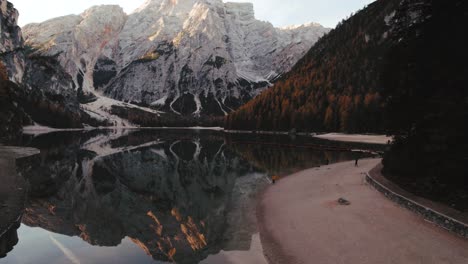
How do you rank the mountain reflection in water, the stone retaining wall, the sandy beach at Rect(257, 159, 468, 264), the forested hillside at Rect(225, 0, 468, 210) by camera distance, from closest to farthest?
the sandy beach at Rect(257, 159, 468, 264) → the stone retaining wall → the mountain reflection in water → the forested hillside at Rect(225, 0, 468, 210)

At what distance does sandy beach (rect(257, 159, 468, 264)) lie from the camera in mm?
17500

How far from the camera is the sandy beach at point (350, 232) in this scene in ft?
57.4

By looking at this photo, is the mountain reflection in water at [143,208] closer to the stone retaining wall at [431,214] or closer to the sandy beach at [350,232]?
the sandy beach at [350,232]

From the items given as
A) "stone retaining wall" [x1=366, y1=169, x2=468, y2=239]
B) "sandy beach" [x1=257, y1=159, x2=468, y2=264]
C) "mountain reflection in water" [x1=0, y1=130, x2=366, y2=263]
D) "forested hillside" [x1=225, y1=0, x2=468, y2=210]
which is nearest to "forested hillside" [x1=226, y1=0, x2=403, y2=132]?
"mountain reflection in water" [x1=0, y1=130, x2=366, y2=263]

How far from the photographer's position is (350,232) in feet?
69.2

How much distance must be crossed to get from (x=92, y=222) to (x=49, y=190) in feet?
45.3

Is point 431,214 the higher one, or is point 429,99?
point 429,99

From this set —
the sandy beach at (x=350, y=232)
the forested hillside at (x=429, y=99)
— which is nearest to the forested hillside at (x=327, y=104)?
the forested hillside at (x=429, y=99)

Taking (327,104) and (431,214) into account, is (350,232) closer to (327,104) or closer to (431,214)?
(431,214)

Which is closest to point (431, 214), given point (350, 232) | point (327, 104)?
point (350, 232)

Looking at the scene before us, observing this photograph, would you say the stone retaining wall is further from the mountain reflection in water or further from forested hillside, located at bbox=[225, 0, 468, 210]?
the mountain reflection in water

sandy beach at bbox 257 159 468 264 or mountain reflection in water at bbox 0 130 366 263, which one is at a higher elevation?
sandy beach at bbox 257 159 468 264

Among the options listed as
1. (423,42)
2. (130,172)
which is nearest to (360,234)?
(423,42)

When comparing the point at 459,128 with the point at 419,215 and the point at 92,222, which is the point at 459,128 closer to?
the point at 419,215
